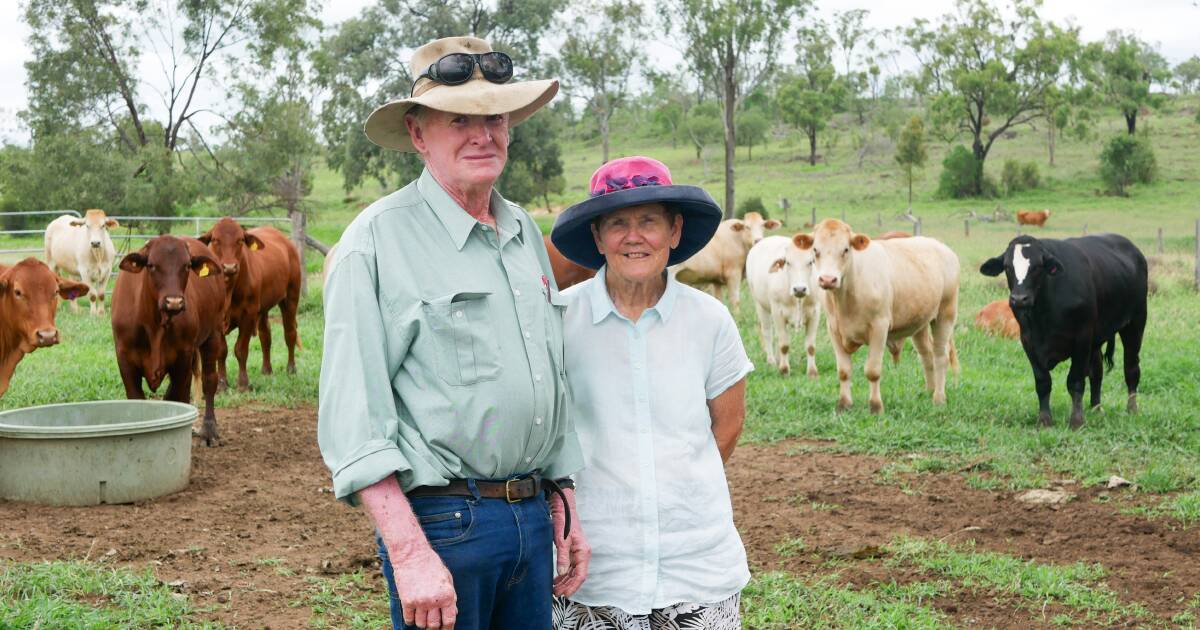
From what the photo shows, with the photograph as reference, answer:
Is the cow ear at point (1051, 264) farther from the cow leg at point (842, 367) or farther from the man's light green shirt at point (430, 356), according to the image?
the man's light green shirt at point (430, 356)

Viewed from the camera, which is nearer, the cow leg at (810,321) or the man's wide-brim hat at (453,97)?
the man's wide-brim hat at (453,97)

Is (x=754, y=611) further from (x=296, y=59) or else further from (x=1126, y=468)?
(x=296, y=59)

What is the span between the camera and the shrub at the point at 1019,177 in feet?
148

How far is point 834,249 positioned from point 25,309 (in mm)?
6426

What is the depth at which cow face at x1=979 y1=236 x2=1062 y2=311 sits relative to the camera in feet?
29.8

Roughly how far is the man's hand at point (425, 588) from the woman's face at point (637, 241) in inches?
35.8

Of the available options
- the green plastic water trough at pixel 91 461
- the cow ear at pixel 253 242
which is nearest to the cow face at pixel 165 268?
the green plastic water trough at pixel 91 461

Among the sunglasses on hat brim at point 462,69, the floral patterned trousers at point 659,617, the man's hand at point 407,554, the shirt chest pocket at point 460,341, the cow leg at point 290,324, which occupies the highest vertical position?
the sunglasses on hat brim at point 462,69

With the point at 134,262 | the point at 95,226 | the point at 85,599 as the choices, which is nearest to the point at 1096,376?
the point at 134,262

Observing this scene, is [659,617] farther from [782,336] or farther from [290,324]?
Result: [290,324]

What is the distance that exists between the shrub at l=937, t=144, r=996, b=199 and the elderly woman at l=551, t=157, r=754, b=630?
44.4m

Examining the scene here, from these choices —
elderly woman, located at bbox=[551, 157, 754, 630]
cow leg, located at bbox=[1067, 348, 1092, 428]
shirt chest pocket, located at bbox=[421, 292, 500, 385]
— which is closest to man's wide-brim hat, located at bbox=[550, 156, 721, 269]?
elderly woman, located at bbox=[551, 157, 754, 630]

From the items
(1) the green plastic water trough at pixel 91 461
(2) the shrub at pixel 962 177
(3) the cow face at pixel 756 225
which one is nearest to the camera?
(1) the green plastic water trough at pixel 91 461

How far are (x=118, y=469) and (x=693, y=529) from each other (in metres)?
4.94
